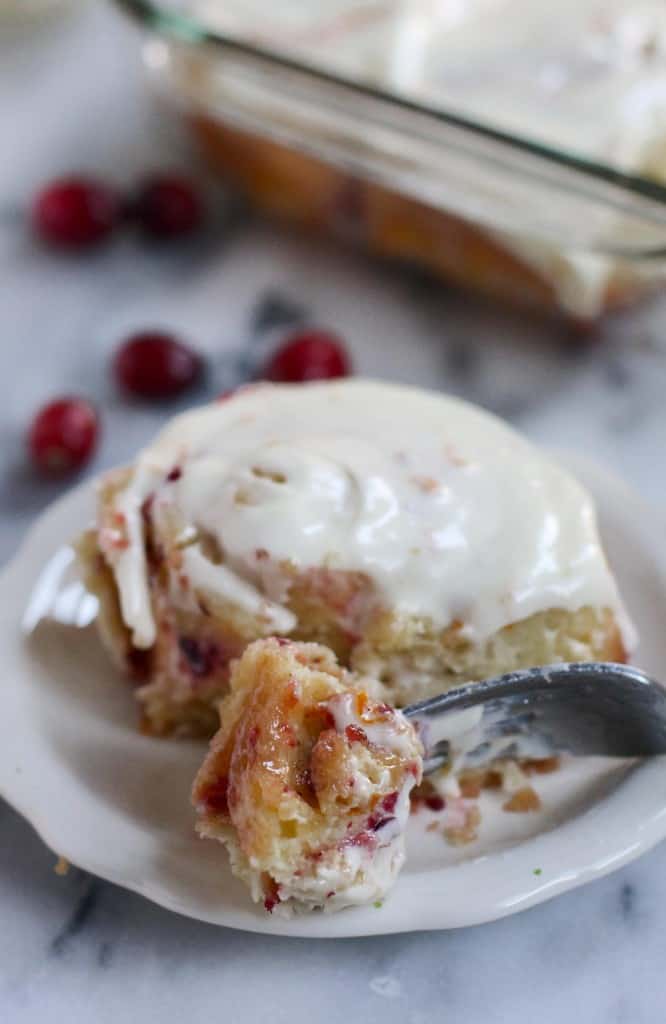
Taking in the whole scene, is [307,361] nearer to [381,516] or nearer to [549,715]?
[381,516]

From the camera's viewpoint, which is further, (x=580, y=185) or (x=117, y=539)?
(x=580, y=185)

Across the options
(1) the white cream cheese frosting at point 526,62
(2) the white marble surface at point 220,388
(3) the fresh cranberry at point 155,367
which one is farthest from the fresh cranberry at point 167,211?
(3) the fresh cranberry at point 155,367

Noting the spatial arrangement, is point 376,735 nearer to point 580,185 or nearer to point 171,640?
point 171,640

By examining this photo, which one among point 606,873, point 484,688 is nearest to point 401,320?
point 484,688

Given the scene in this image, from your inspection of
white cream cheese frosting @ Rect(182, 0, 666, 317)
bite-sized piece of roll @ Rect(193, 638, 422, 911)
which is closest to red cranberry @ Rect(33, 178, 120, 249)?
white cream cheese frosting @ Rect(182, 0, 666, 317)

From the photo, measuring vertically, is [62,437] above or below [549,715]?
below

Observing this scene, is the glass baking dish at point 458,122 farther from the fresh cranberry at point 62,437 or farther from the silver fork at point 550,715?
the silver fork at point 550,715

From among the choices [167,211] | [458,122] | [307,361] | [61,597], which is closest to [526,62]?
[458,122]
